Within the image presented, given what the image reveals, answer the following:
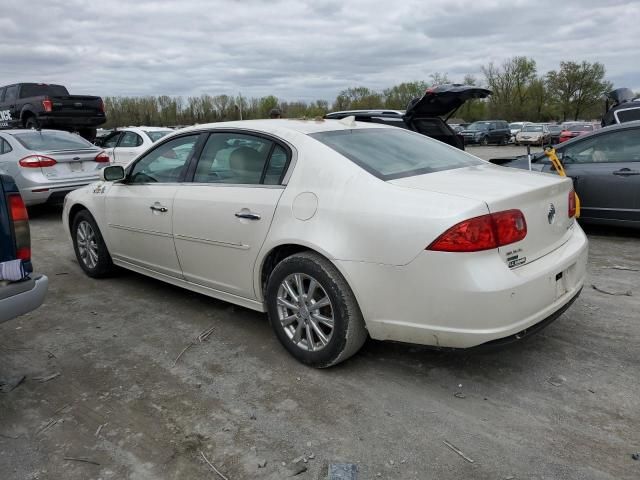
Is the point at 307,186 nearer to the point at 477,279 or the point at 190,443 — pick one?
the point at 477,279

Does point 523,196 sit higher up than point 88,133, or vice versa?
point 88,133

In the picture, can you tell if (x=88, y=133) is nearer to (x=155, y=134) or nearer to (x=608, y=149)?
(x=155, y=134)

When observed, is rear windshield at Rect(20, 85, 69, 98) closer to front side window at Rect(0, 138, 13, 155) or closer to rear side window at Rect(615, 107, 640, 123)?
front side window at Rect(0, 138, 13, 155)

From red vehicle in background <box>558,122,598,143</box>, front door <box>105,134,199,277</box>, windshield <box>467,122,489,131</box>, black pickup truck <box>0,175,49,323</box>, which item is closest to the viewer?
black pickup truck <box>0,175,49,323</box>

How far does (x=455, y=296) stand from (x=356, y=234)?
2.09 feet

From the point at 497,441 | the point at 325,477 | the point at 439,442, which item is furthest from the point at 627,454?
the point at 325,477

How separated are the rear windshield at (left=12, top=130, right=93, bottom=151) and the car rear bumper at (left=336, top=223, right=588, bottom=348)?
7598 mm

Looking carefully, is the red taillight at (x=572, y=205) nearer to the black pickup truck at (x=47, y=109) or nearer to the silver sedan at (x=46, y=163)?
the silver sedan at (x=46, y=163)

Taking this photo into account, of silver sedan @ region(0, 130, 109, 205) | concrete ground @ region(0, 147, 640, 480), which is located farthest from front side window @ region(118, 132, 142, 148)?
concrete ground @ region(0, 147, 640, 480)

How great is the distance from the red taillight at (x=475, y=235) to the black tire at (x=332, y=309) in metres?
0.61

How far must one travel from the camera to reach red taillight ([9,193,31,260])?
312cm

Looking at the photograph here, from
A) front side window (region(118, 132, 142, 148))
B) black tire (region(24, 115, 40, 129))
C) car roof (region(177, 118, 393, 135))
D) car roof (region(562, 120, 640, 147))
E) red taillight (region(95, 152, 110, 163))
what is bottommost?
red taillight (region(95, 152, 110, 163))

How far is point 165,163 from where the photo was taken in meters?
4.45

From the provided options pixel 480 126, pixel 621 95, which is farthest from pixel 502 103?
pixel 621 95
